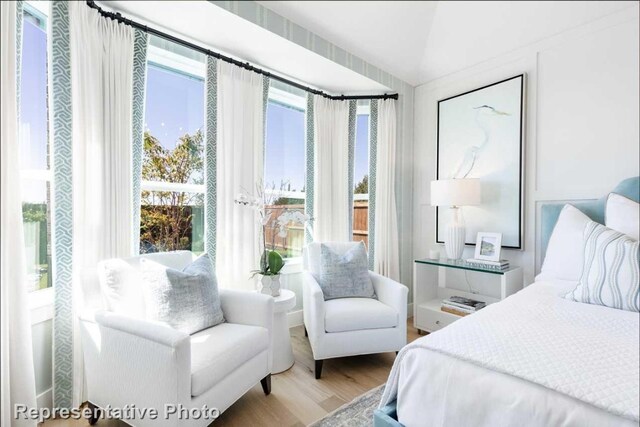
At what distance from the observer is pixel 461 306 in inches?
96.0

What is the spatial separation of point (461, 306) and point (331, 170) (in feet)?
5.27

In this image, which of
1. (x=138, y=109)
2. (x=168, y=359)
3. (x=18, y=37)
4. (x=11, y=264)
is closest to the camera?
(x=168, y=359)

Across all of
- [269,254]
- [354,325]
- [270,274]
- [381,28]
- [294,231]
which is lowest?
[354,325]

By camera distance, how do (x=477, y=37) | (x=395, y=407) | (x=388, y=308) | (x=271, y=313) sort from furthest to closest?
(x=388, y=308)
(x=477, y=37)
(x=271, y=313)
(x=395, y=407)

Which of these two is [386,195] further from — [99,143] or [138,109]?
[99,143]

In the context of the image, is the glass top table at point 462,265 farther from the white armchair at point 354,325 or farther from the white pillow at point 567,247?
the white armchair at point 354,325

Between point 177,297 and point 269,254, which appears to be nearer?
point 177,297

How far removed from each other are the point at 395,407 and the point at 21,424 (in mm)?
1560

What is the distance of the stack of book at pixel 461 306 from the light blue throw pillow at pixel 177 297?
182 cm

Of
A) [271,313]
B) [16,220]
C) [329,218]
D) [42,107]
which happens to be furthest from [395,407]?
[42,107]

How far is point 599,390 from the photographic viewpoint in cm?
72

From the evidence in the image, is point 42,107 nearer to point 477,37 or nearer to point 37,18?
point 37,18

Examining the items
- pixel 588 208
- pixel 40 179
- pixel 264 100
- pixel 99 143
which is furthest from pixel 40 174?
pixel 588 208

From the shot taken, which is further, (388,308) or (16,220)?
A: (388,308)
